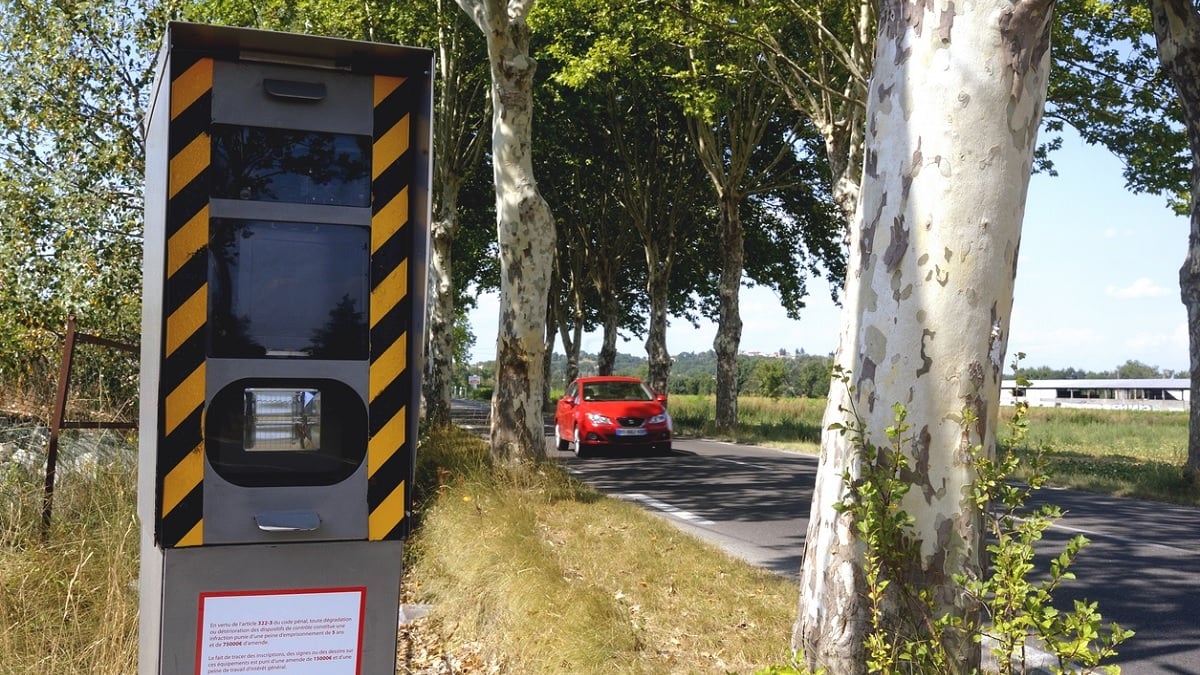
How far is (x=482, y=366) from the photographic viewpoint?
16925cm

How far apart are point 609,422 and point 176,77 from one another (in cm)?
1712

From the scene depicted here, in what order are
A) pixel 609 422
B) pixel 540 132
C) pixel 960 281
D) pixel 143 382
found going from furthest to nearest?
pixel 540 132
pixel 609 422
pixel 143 382
pixel 960 281

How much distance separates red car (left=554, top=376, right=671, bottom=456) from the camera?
20.6m

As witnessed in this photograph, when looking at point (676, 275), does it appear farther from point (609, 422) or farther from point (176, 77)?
point (176, 77)

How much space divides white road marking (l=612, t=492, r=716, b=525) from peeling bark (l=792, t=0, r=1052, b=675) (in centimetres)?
726

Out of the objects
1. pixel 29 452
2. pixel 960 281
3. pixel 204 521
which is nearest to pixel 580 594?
pixel 204 521

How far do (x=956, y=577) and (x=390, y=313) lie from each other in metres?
2.35

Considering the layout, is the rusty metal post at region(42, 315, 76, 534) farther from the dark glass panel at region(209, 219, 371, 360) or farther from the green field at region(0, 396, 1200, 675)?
the dark glass panel at region(209, 219, 371, 360)

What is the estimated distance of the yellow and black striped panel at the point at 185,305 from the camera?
151 inches

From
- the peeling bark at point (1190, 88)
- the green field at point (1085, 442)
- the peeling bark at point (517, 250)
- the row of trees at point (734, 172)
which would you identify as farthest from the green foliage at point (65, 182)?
the peeling bark at point (1190, 88)

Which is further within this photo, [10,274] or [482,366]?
[482,366]

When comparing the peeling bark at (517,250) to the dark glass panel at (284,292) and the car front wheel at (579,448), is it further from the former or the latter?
the car front wheel at (579,448)

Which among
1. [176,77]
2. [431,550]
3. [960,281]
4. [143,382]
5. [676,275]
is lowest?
[431,550]

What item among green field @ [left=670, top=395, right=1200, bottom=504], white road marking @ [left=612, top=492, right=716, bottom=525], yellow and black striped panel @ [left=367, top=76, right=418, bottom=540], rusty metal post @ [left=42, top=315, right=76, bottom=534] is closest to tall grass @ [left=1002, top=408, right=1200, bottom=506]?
green field @ [left=670, top=395, right=1200, bottom=504]
